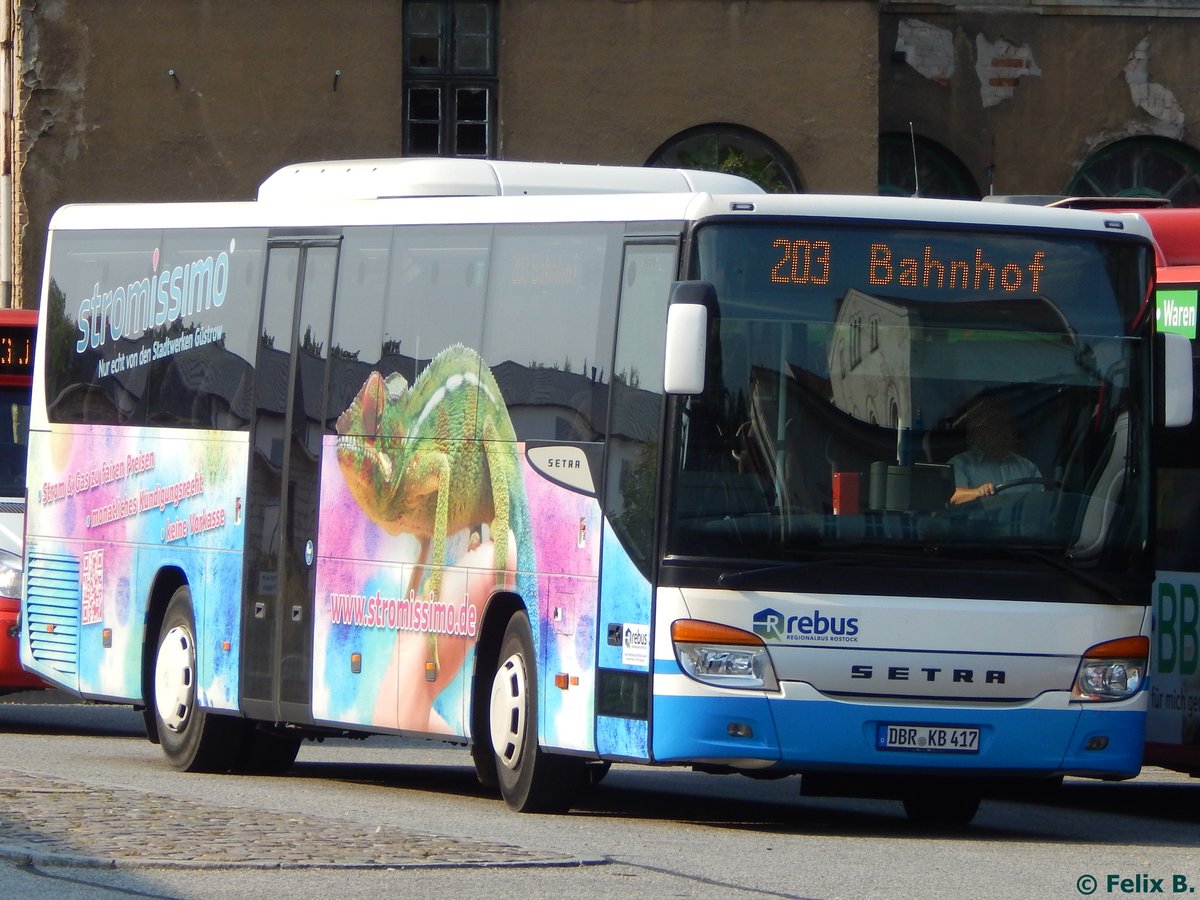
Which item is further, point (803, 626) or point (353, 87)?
point (353, 87)

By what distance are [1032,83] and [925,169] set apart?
5.22 feet

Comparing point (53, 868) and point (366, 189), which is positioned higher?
point (366, 189)

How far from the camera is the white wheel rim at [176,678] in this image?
46.5 feet

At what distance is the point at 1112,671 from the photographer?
10.8 metres

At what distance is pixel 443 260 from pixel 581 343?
4.34 ft

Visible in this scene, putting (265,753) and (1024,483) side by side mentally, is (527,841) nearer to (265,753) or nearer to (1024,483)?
(1024,483)

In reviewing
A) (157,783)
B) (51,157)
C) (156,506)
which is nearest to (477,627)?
(157,783)

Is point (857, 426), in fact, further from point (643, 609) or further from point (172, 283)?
point (172, 283)

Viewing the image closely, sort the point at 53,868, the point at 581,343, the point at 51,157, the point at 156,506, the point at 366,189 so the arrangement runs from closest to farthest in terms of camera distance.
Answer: the point at 53,868 < the point at 581,343 < the point at 366,189 < the point at 156,506 < the point at 51,157

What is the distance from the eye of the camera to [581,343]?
36.8 feet

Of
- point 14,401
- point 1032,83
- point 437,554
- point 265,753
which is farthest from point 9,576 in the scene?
point 1032,83

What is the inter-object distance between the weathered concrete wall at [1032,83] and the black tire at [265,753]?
16.8 m

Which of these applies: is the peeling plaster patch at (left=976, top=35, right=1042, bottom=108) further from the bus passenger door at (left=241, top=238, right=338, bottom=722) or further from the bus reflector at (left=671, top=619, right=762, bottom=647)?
the bus reflector at (left=671, top=619, right=762, bottom=647)

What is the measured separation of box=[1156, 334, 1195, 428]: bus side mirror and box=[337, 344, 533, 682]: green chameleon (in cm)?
287
